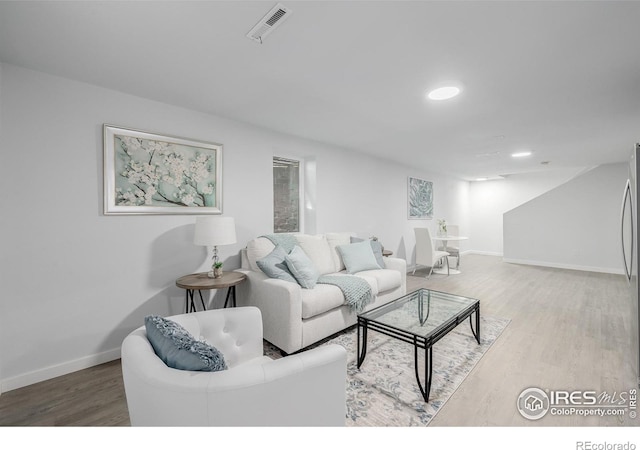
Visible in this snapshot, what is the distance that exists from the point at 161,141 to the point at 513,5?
273 centimetres

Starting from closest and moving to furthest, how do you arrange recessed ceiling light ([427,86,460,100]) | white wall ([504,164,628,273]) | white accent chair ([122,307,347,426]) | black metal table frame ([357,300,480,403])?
white accent chair ([122,307,347,426]) < black metal table frame ([357,300,480,403]) < recessed ceiling light ([427,86,460,100]) < white wall ([504,164,628,273])

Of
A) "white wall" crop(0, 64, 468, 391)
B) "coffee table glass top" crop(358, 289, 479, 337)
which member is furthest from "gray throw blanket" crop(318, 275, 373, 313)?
"white wall" crop(0, 64, 468, 391)

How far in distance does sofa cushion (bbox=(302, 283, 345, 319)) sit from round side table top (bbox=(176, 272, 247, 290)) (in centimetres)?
64

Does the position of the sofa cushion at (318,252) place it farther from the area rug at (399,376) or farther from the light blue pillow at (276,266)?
the area rug at (399,376)

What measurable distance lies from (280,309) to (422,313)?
4.06 feet

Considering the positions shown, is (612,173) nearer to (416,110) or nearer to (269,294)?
(416,110)

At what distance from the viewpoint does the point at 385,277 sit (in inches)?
128

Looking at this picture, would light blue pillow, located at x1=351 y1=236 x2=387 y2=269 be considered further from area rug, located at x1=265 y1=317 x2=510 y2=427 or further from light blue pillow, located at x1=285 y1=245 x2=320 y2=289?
light blue pillow, located at x1=285 y1=245 x2=320 y2=289

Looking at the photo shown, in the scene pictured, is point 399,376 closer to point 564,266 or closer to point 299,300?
point 299,300

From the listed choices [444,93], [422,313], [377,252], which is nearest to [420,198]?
[377,252]

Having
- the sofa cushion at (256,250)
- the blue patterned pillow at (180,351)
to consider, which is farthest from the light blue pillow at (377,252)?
the blue patterned pillow at (180,351)

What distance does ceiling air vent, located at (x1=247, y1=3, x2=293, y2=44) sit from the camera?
4.62 ft

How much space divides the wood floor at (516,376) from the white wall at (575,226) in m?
2.57

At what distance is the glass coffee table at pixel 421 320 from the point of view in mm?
1854
